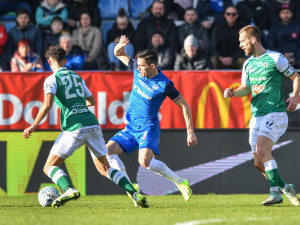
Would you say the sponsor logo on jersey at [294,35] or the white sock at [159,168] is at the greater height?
the sponsor logo on jersey at [294,35]

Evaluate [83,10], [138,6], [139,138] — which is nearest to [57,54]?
[139,138]

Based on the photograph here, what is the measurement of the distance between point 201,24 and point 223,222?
791cm

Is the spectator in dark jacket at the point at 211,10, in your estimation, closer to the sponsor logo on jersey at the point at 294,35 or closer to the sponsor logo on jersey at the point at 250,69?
the sponsor logo on jersey at the point at 294,35

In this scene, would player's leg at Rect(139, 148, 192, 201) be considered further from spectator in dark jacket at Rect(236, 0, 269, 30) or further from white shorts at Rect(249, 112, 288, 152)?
spectator in dark jacket at Rect(236, 0, 269, 30)

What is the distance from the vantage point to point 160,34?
13.1 m

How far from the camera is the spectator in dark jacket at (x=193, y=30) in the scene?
43.9 ft

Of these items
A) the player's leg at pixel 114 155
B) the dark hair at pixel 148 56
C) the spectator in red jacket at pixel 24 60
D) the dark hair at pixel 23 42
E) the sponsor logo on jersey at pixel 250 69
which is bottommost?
the player's leg at pixel 114 155

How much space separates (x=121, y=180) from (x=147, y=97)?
127 cm

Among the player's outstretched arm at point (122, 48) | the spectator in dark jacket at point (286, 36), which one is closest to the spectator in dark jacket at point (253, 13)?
the spectator in dark jacket at point (286, 36)

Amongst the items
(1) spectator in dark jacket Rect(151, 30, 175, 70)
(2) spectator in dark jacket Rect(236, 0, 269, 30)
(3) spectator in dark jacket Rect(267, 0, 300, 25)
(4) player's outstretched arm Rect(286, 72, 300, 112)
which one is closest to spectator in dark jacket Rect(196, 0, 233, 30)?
(2) spectator in dark jacket Rect(236, 0, 269, 30)

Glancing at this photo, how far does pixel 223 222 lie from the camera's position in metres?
6.29

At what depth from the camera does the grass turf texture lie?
21.2ft

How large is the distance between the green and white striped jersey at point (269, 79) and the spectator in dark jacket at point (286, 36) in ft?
17.5

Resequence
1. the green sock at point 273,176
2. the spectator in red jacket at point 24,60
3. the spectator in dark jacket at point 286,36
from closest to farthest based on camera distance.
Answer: the green sock at point 273,176
the spectator in red jacket at point 24,60
the spectator in dark jacket at point 286,36
